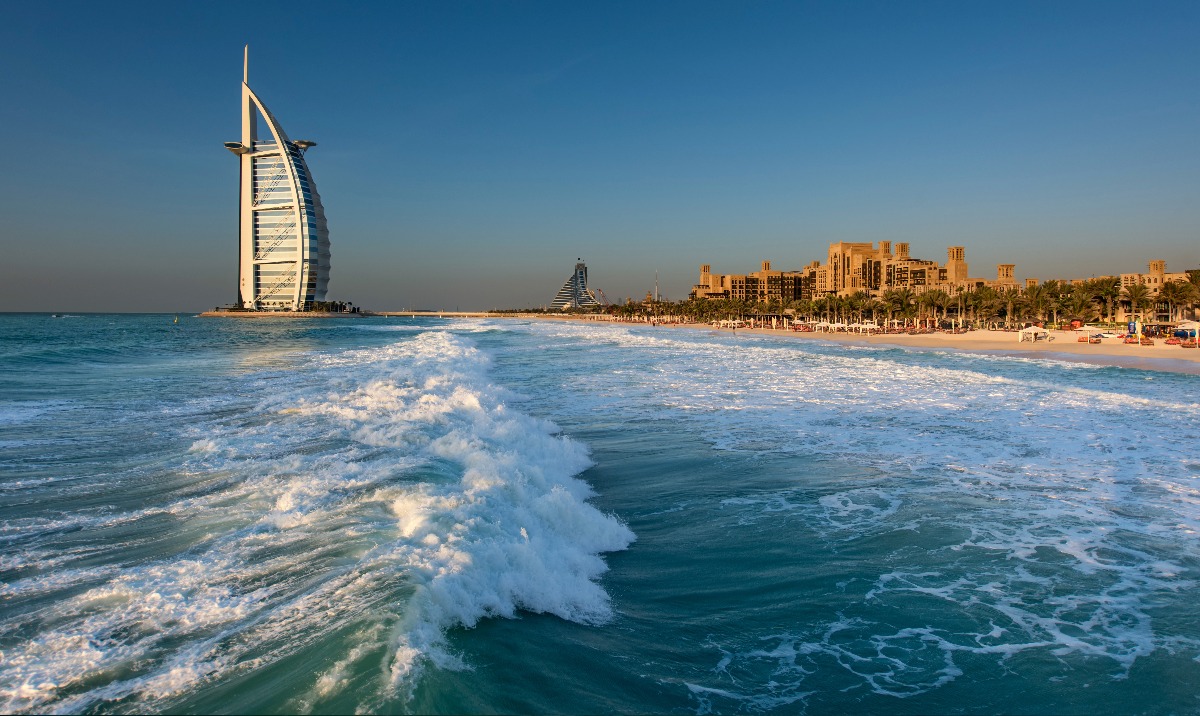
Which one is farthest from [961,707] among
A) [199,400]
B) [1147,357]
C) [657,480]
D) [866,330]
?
[866,330]

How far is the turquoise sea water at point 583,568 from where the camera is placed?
3.64m

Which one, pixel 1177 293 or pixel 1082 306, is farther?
pixel 1082 306

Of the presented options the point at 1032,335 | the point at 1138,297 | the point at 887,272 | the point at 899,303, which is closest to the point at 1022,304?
the point at 1138,297

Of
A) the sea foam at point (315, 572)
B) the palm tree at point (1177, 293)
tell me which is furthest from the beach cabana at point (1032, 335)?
the sea foam at point (315, 572)

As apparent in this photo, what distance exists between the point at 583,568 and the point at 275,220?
139 metres

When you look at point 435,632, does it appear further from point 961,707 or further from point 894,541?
point 894,541

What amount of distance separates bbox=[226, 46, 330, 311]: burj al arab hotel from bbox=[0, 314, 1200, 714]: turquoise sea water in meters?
125

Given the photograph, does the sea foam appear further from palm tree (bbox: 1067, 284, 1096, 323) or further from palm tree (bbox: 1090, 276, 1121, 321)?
palm tree (bbox: 1090, 276, 1121, 321)

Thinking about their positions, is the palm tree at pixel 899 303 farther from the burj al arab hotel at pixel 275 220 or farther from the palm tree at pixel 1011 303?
the burj al arab hotel at pixel 275 220

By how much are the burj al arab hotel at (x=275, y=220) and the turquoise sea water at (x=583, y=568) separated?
125 m

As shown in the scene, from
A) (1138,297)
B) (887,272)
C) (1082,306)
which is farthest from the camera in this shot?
(887,272)

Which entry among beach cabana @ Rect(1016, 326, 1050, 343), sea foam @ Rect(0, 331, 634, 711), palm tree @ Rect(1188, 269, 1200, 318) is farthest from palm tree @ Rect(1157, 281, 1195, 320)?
sea foam @ Rect(0, 331, 634, 711)

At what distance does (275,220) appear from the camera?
12731cm

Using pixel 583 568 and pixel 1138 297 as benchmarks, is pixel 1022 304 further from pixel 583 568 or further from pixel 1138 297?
pixel 583 568
